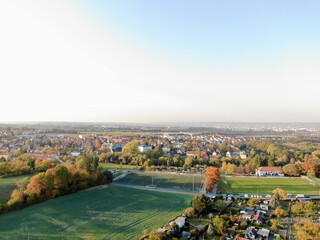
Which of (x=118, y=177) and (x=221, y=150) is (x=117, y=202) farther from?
(x=221, y=150)

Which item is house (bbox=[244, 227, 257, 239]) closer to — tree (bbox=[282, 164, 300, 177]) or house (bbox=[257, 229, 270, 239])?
house (bbox=[257, 229, 270, 239])

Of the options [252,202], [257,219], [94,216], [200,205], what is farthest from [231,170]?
[94,216]

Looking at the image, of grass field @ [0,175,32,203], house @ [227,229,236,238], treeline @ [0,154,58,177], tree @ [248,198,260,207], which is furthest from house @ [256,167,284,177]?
grass field @ [0,175,32,203]

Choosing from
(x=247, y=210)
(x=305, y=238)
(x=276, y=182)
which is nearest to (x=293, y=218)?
(x=247, y=210)

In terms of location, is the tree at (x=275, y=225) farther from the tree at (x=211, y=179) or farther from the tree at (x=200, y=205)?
the tree at (x=211, y=179)

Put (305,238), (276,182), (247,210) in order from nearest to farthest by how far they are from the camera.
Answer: (305,238)
(247,210)
(276,182)

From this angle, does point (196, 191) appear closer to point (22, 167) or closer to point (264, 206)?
point (264, 206)
